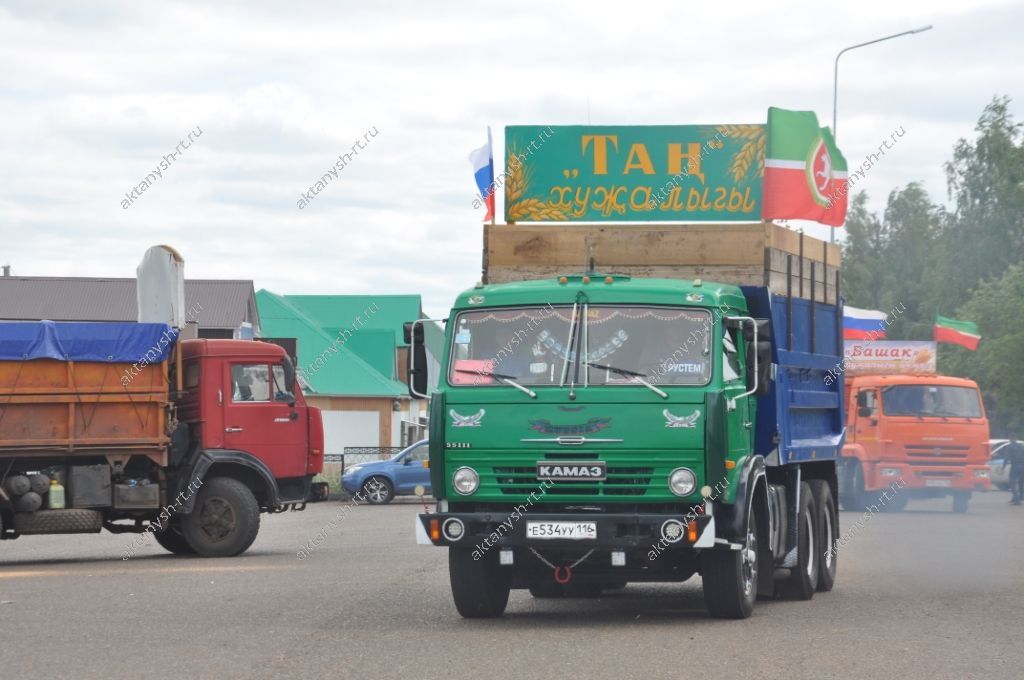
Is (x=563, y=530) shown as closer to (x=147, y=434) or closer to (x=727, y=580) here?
(x=727, y=580)

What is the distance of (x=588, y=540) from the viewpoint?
11.8m

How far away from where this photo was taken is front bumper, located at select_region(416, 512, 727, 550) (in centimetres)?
1166

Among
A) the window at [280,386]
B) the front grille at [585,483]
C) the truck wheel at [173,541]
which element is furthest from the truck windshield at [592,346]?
the truck wheel at [173,541]

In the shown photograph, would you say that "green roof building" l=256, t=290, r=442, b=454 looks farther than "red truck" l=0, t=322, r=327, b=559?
Yes

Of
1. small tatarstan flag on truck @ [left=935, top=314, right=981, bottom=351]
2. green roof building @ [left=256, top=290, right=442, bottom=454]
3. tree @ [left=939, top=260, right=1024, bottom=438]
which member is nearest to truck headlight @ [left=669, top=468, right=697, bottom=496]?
small tatarstan flag on truck @ [left=935, top=314, right=981, bottom=351]

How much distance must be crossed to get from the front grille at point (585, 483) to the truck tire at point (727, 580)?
0.90 m

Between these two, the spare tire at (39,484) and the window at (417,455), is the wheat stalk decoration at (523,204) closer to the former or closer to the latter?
the spare tire at (39,484)

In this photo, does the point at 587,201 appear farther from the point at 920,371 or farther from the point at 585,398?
the point at 920,371

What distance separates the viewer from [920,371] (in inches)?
1305

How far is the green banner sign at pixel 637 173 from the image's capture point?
13820 millimetres

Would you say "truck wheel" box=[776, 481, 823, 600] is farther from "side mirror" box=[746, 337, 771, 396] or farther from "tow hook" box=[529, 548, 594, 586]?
"tow hook" box=[529, 548, 594, 586]

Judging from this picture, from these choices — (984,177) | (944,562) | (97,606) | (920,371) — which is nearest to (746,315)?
(97,606)

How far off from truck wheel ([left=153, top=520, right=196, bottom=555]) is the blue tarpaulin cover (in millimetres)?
2388

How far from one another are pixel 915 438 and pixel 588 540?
21.5 m
